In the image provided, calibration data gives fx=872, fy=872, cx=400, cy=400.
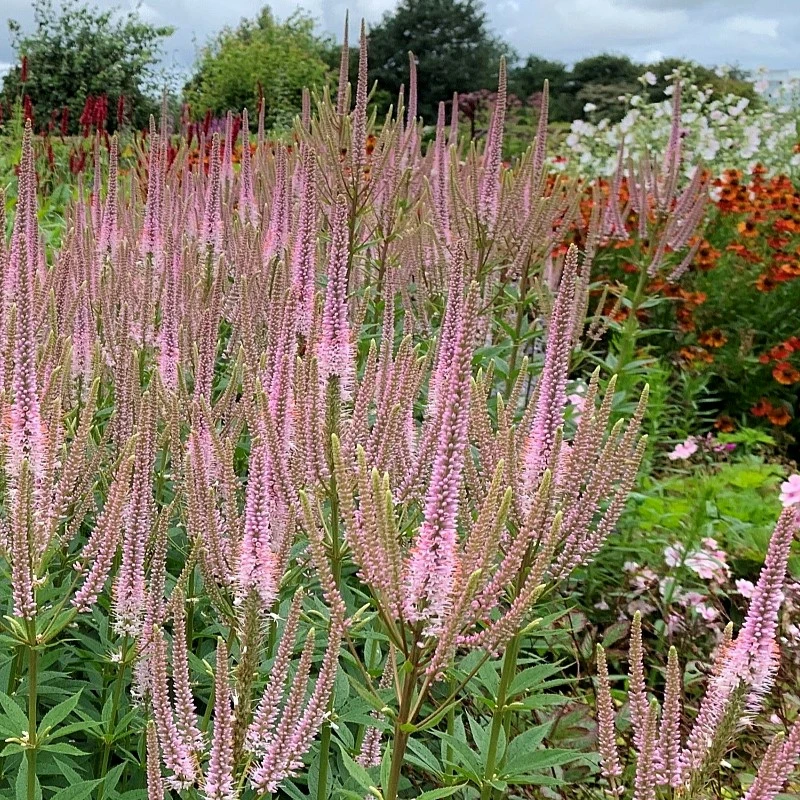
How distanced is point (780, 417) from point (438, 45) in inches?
Result: 1416

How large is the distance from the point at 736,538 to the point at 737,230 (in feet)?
17.8

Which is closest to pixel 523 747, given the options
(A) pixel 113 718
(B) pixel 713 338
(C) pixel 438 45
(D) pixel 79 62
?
(A) pixel 113 718

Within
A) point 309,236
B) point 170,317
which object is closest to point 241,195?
point 170,317

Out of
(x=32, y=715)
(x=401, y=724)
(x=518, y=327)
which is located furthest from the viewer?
(x=518, y=327)

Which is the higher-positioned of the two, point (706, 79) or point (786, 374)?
point (706, 79)

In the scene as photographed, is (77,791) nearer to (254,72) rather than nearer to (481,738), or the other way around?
(481,738)

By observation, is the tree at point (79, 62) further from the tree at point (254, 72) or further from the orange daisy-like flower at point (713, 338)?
the orange daisy-like flower at point (713, 338)

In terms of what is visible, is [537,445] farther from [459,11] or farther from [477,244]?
[459,11]

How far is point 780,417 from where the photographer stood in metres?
7.93

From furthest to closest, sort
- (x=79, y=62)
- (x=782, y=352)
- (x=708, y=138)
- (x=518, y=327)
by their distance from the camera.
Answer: (x=79, y=62), (x=708, y=138), (x=782, y=352), (x=518, y=327)

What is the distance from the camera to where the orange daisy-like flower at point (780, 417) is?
25.8 ft

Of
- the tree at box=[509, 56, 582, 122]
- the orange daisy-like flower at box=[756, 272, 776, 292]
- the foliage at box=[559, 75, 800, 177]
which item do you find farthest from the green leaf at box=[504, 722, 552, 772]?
the tree at box=[509, 56, 582, 122]

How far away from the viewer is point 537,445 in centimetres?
202

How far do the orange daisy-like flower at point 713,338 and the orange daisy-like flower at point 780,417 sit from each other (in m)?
0.86
